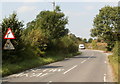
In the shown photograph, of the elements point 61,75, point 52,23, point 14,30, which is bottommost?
point 61,75

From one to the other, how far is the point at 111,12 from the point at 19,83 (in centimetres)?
3564

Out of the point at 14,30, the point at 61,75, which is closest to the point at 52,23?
the point at 14,30

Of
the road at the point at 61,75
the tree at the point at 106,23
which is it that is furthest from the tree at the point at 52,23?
the road at the point at 61,75

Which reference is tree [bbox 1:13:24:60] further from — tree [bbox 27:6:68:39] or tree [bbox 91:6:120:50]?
tree [bbox 91:6:120:50]

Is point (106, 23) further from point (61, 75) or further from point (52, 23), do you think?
point (61, 75)

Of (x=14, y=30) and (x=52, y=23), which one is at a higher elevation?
(x=52, y=23)

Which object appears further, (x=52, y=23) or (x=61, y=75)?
(x=52, y=23)

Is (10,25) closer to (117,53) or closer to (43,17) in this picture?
(117,53)

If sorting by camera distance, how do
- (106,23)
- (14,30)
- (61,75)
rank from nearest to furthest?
(61,75) → (14,30) → (106,23)

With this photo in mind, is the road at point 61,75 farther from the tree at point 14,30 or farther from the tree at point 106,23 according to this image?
the tree at point 106,23

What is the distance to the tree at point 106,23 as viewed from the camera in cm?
4509

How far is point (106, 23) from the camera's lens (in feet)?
151

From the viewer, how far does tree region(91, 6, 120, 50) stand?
45.1 metres

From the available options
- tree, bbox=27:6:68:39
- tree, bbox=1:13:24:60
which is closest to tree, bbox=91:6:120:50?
tree, bbox=27:6:68:39
